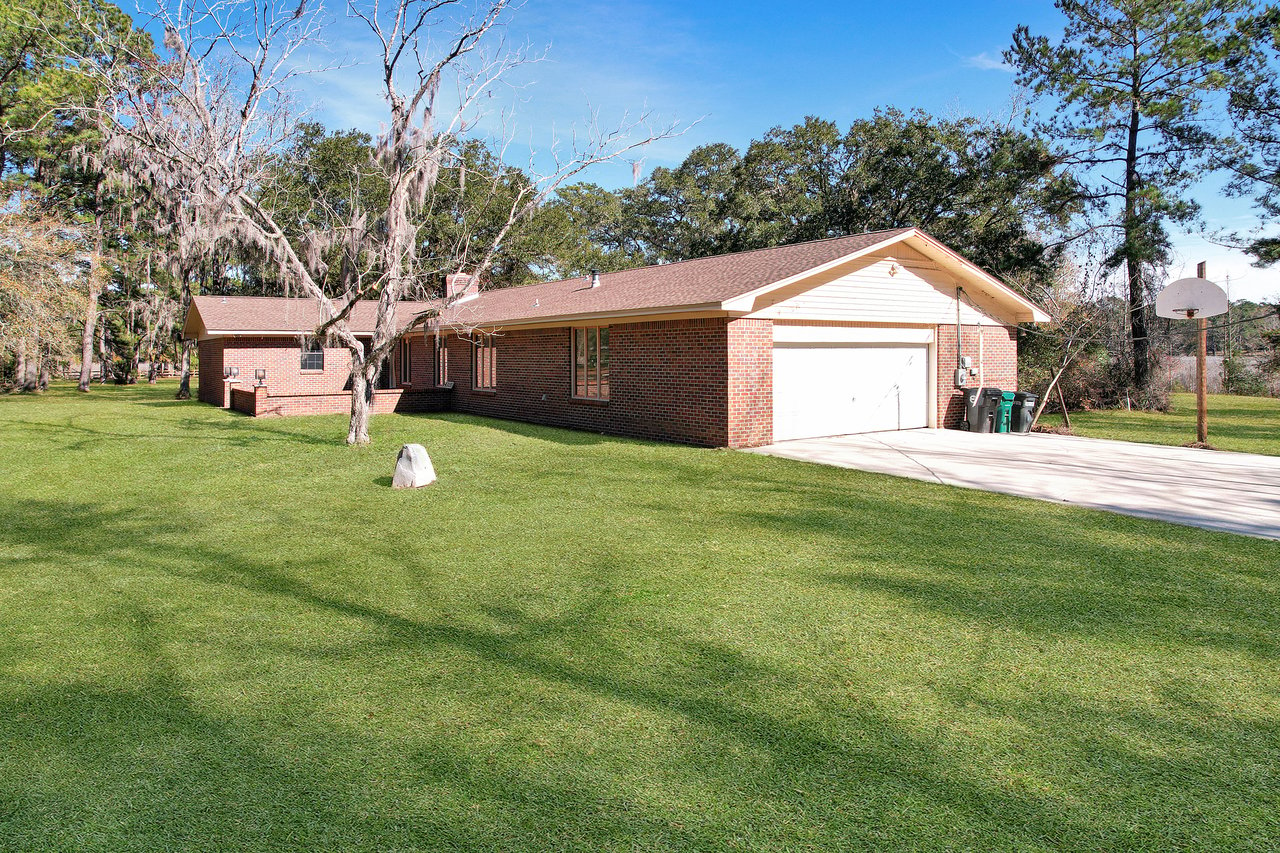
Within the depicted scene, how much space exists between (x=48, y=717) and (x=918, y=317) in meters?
14.3

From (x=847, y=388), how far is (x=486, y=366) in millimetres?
9634

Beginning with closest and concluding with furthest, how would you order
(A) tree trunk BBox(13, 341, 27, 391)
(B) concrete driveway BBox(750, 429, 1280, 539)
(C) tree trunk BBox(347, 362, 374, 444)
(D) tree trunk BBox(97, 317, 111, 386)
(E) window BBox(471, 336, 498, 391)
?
(B) concrete driveway BBox(750, 429, 1280, 539) → (C) tree trunk BBox(347, 362, 374, 444) → (E) window BBox(471, 336, 498, 391) → (A) tree trunk BBox(13, 341, 27, 391) → (D) tree trunk BBox(97, 317, 111, 386)

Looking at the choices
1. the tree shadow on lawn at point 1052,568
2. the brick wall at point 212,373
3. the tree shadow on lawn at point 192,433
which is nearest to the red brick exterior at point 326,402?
the tree shadow on lawn at point 192,433

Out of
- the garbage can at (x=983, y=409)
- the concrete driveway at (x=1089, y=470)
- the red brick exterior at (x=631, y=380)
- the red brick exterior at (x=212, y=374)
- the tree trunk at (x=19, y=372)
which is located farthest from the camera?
the tree trunk at (x=19, y=372)

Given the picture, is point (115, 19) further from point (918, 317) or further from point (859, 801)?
point (859, 801)

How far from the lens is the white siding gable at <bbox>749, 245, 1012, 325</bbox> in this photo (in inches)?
511

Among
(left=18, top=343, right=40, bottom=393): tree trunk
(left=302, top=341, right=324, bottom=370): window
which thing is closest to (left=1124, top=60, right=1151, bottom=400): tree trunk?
(left=302, top=341, right=324, bottom=370): window

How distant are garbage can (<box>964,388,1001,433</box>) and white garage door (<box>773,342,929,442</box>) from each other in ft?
2.73

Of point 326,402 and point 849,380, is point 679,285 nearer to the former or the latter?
point 849,380

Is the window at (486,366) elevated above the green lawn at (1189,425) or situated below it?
above

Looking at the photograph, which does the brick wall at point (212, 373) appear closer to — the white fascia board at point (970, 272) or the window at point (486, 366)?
the window at point (486, 366)

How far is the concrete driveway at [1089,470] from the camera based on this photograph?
26.2ft

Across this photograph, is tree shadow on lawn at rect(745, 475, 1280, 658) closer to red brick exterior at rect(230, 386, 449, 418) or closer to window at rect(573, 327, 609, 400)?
window at rect(573, 327, 609, 400)

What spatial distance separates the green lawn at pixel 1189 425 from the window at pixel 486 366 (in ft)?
42.6
